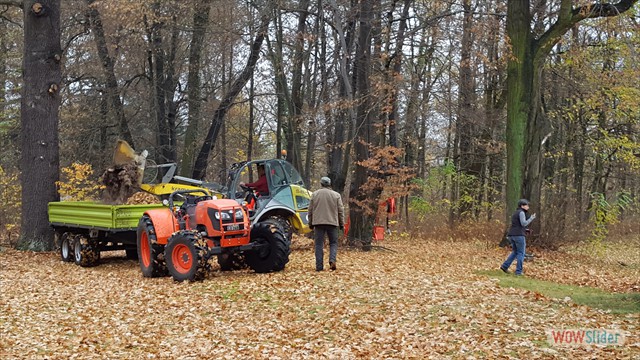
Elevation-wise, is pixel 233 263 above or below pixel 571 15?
below

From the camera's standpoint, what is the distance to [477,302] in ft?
30.7

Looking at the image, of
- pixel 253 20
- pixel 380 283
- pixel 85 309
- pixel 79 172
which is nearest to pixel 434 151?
pixel 253 20

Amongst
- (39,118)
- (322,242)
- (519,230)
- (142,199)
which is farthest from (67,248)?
(519,230)

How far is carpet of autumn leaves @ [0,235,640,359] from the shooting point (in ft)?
24.0

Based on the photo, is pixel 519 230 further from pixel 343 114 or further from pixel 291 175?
pixel 343 114

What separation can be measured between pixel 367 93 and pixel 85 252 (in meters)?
7.88

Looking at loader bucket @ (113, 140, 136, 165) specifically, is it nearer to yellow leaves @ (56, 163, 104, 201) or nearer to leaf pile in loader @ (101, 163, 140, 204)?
leaf pile in loader @ (101, 163, 140, 204)

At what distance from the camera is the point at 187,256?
11680 millimetres

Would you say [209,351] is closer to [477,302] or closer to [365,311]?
[365,311]

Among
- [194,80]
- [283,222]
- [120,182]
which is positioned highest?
[194,80]

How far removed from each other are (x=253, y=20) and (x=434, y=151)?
18832 millimetres

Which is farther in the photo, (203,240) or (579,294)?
(203,240)

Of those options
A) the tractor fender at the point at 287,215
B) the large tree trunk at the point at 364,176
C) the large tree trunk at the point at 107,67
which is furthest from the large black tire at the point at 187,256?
the large tree trunk at the point at 107,67
